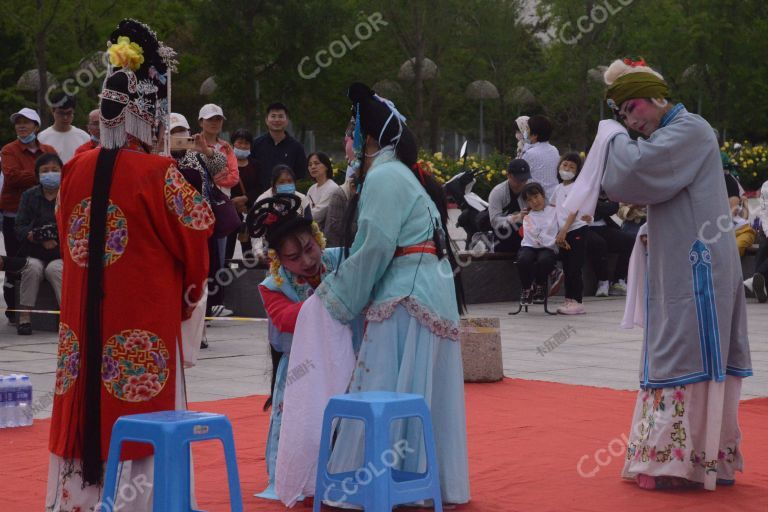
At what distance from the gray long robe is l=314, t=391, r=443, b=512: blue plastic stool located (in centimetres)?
138

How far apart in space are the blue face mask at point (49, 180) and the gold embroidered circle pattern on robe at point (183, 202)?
641 centimetres

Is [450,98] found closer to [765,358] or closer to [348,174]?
[765,358]

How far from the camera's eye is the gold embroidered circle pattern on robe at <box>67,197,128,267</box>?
4.81m

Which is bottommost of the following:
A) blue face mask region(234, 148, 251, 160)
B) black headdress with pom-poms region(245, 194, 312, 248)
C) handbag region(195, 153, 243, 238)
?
black headdress with pom-poms region(245, 194, 312, 248)

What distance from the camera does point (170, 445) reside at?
14.5ft

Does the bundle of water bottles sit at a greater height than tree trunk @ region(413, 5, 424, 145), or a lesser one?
lesser

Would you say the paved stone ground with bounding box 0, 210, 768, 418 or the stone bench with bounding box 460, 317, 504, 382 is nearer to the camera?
the paved stone ground with bounding box 0, 210, 768, 418

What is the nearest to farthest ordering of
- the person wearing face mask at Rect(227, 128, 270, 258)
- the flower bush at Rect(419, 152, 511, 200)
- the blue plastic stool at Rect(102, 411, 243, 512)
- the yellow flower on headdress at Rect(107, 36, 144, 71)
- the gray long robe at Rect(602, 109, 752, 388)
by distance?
the blue plastic stool at Rect(102, 411, 243, 512) < the yellow flower on headdress at Rect(107, 36, 144, 71) < the gray long robe at Rect(602, 109, 752, 388) < the person wearing face mask at Rect(227, 128, 270, 258) < the flower bush at Rect(419, 152, 511, 200)

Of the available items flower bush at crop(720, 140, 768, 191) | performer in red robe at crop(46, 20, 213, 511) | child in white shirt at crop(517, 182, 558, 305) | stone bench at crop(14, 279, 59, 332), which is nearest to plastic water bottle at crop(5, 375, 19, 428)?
performer in red robe at crop(46, 20, 213, 511)

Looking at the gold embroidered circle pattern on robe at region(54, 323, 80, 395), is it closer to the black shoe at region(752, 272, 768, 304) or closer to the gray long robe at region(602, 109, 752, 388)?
the gray long robe at region(602, 109, 752, 388)

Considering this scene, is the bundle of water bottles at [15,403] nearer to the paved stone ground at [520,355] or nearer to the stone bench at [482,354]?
the paved stone ground at [520,355]

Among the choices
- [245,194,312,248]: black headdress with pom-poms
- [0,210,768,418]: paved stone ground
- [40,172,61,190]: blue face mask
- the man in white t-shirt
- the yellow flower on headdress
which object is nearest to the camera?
the yellow flower on headdress

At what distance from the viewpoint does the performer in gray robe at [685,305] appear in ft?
19.0

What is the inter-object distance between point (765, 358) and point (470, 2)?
2947 cm
